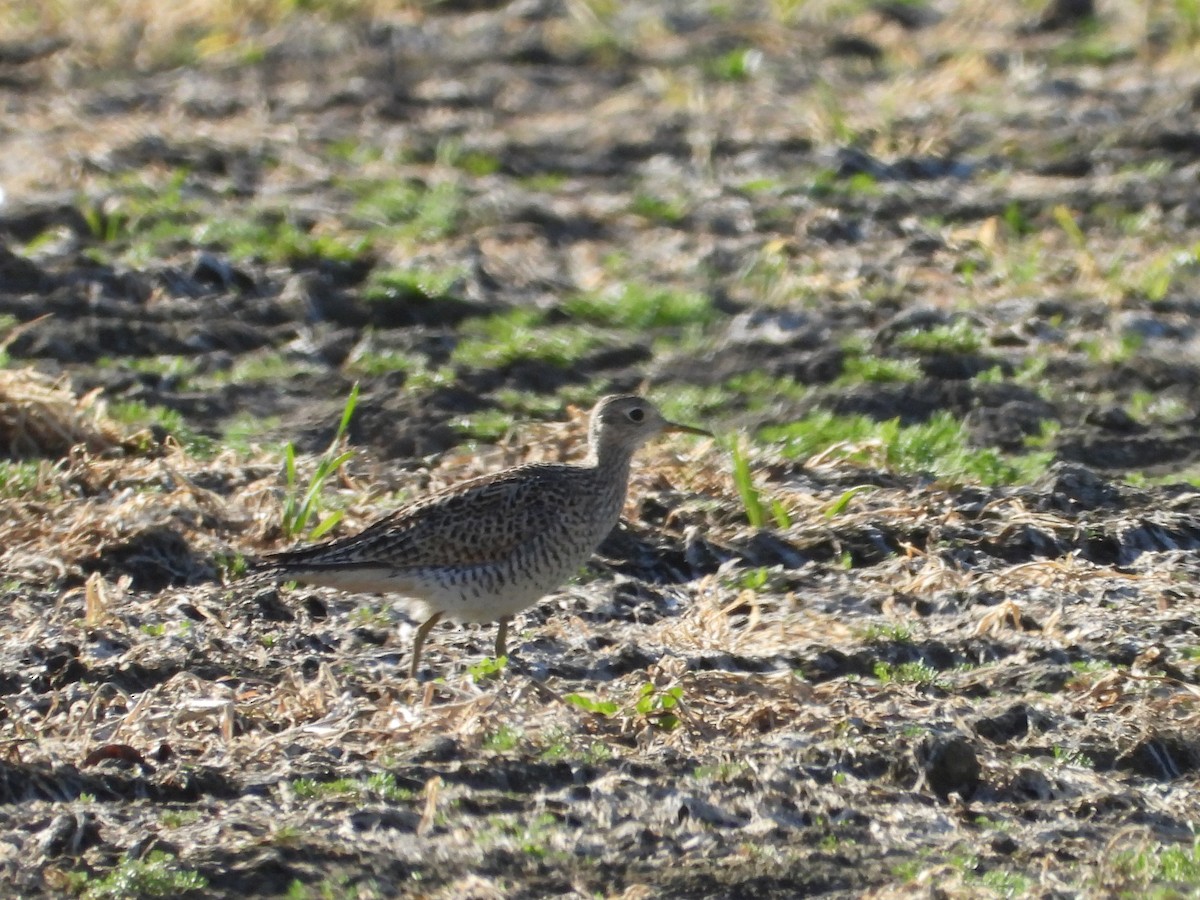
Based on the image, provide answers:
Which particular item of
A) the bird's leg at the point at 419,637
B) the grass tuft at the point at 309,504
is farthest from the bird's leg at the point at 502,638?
the grass tuft at the point at 309,504

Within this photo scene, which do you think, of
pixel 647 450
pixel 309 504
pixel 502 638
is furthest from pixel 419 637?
pixel 647 450

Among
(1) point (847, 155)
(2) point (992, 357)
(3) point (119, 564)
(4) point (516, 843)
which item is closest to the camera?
(4) point (516, 843)

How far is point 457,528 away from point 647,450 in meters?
1.99

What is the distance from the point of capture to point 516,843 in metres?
5.89

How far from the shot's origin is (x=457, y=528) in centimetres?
771

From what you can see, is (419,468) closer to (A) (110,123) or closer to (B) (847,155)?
(B) (847,155)

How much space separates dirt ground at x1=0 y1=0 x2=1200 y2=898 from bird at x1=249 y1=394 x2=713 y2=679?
25 cm

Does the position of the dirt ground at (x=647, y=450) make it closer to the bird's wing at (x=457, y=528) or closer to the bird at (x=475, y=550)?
the bird at (x=475, y=550)

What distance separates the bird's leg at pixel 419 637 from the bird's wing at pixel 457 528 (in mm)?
Result: 194

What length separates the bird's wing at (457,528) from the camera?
7.51 m

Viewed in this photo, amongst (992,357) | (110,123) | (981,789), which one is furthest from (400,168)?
(981,789)

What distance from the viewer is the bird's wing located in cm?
751

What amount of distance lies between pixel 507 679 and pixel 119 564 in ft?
6.01

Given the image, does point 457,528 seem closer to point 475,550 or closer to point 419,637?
point 475,550
